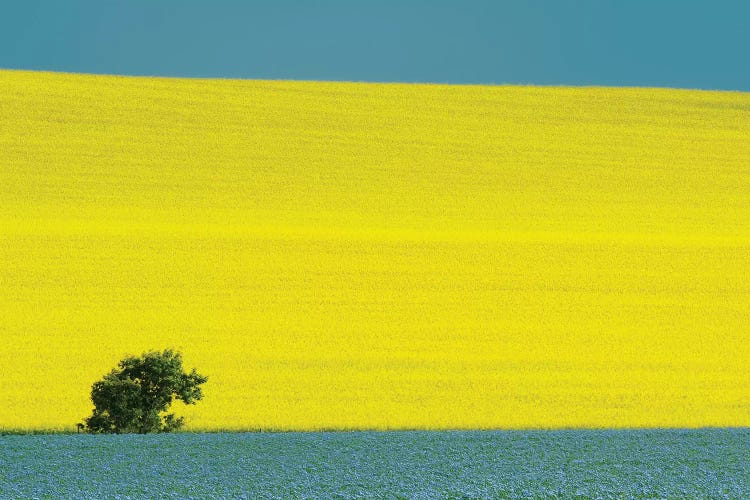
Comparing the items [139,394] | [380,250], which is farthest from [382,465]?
[380,250]

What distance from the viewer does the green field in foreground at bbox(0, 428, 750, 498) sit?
10.4 meters

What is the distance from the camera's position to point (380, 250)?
83.8ft

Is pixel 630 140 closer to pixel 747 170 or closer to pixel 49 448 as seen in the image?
pixel 747 170

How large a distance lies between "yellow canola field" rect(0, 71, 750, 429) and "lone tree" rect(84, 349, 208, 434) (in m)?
1.39

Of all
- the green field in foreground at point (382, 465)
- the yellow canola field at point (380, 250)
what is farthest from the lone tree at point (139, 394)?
the yellow canola field at point (380, 250)

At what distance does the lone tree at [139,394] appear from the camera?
14.0 meters

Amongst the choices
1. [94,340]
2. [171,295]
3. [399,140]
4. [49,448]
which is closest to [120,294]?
[171,295]

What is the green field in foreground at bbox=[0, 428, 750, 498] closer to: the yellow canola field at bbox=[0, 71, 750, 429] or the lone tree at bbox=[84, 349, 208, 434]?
the lone tree at bbox=[84, 349, 208, 434]

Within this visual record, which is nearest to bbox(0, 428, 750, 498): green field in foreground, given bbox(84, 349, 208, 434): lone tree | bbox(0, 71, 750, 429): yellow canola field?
bbox(84, 349, 208, 434): lone tree

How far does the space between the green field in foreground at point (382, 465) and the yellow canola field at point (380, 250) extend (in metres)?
2.56

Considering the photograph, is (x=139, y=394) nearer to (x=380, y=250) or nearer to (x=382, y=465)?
(x=382, y=465)

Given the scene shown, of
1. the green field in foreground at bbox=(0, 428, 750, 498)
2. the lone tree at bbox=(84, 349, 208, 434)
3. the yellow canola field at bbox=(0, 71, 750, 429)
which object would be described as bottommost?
the green field in foreground at bbox=(0, 428, 750, 498)

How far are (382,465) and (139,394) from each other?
163 inches

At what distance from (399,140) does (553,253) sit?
1080cm
